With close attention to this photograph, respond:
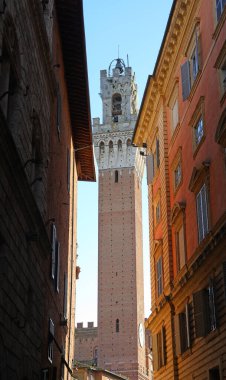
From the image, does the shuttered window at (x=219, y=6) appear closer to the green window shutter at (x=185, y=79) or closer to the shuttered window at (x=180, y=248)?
the green window shutter at (x=185, y=79)

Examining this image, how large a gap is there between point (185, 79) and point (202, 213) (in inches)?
228

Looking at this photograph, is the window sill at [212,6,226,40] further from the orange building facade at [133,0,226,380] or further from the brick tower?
the brick tower

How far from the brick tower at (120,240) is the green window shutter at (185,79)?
5282 cm

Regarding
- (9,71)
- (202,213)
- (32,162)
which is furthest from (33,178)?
(202,213)

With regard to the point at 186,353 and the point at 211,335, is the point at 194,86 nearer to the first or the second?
the point at 211,335

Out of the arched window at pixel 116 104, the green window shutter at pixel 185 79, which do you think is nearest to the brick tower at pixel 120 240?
the arched window at pixel 116 104

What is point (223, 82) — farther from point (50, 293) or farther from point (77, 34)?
point (50, 293)

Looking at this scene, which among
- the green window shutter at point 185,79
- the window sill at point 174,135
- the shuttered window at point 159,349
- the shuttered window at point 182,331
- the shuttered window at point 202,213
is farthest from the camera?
the shuttered window at point 159,349

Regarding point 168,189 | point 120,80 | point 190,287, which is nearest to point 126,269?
point 120,80

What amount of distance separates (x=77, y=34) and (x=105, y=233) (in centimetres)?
5786

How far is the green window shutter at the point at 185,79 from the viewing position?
21750 millimetres

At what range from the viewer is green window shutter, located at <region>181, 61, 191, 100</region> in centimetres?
2175

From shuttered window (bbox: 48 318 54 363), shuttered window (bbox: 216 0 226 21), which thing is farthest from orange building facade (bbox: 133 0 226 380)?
shuttered window (bbox: 48 318 54 363)

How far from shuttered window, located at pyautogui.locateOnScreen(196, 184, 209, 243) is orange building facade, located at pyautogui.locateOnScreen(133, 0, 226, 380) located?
0.03 meters
